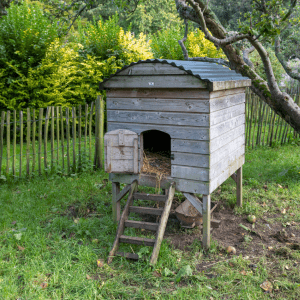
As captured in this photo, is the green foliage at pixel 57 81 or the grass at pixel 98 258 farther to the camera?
the green foliage at pixel 57 81

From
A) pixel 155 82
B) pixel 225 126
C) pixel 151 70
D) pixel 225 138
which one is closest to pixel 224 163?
pixel 225 138

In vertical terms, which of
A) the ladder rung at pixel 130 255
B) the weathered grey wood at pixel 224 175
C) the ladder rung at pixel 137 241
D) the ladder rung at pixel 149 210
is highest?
the weathered grey wood at pixel 224 175

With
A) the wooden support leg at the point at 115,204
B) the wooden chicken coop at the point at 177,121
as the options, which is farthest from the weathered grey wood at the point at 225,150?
the wooden support leg at the point at 115,204

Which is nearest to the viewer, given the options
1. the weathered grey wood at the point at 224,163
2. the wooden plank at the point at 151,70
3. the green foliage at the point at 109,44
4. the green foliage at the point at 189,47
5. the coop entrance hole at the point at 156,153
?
Result: the wooden plank at the point at 151,70

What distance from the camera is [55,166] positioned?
662cm

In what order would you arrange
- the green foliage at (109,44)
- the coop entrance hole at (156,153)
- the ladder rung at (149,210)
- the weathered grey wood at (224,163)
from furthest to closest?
the green foliage at (109,44) → the coop entrance hole at (156,153) → the ladder rung at (149,210) → the weathered grey wood at (224,163)

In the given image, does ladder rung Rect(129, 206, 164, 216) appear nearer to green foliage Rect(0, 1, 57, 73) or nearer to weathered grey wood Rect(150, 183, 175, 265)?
weathered grey wood Rect(150, 183, 175, 265)

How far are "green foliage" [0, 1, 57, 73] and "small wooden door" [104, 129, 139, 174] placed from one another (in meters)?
6.15

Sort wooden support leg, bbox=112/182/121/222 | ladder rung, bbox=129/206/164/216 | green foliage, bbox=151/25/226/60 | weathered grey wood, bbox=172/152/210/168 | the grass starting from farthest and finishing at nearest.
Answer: green foliage, bbox=151/25/226/60, wooden support leg, bbox=112/182/121/222, ladder rung, bbox=129/206/164/216, weathered grey wood, bbox=172/152/210/168, the grass

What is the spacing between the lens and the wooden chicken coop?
12.3 feet

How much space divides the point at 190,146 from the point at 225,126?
733mm

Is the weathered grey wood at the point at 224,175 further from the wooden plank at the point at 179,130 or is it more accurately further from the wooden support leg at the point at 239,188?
the wooden plank at the point at 179,130

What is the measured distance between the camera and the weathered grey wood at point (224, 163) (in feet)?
12.9

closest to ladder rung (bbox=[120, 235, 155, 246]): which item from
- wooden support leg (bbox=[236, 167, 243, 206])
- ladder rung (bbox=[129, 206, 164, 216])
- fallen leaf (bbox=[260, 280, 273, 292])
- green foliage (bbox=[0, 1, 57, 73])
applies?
ladder rung (bbox=[129, 206, 164, 216])
